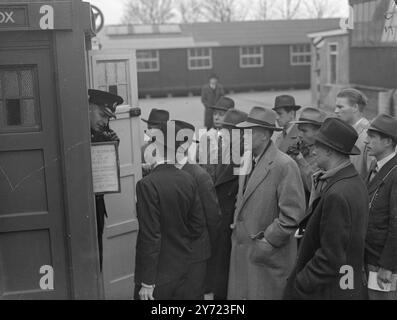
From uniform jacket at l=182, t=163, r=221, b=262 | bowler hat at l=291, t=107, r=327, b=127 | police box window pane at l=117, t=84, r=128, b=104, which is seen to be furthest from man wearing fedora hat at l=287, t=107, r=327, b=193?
police box window pane at l=117, t=84, r=128, b=104

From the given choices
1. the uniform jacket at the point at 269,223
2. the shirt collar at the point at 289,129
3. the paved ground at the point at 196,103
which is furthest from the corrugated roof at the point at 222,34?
the uniform jacket at the point at 269,223

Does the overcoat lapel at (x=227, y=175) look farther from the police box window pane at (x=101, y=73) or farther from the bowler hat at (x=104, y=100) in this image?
the police box window pane at (x=101, y=73)

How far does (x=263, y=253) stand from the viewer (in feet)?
12.5

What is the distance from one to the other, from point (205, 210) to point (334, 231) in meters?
1.13

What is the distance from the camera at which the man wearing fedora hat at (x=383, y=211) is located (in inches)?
139

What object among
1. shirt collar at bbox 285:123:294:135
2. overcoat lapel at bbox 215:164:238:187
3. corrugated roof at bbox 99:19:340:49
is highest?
corrugated roof at bbox 99:19:340:49

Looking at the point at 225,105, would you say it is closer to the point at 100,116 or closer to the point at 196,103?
the point at 100,116

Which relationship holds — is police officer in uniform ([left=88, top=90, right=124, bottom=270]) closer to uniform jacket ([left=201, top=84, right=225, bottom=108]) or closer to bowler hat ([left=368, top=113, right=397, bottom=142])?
bowler hat ([left=368, top=113, right=397, bottom=142])

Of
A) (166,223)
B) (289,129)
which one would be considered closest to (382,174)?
(166,223)

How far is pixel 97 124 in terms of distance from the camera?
4145mm

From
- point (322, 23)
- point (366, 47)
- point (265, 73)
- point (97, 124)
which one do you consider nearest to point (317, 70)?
point (366, 47)

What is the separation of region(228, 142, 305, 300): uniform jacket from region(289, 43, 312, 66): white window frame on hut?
27834 millimetres

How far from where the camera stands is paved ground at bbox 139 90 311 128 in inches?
786
